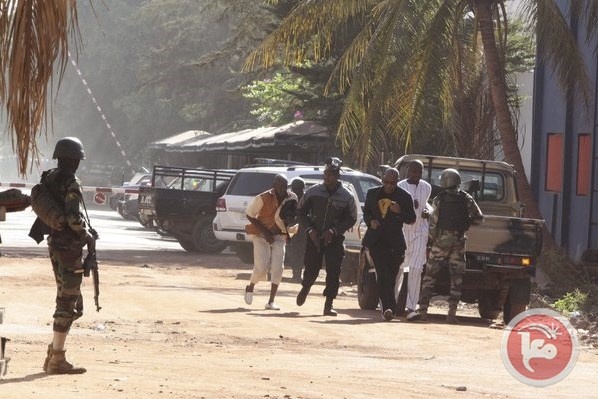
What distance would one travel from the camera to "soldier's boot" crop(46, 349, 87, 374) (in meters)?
10.4

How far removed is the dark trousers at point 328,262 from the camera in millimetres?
16984

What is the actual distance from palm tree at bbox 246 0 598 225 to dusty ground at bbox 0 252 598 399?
4141mm

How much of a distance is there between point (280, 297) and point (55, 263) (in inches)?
371

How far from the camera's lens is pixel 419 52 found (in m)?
22.7

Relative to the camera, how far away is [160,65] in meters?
64.0

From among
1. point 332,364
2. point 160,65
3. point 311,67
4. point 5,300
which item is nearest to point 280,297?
point 5,300

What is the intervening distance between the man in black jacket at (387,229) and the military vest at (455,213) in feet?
1.31

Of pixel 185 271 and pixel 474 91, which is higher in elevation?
pixel 474 91

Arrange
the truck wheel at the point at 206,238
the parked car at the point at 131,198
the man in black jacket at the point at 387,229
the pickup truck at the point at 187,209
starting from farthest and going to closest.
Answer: the parked car at the point at 131,198
the truck wheel at the point at 206,238
the pickup truck at the point at 187,209
the man in black jacket at the point at 387,229

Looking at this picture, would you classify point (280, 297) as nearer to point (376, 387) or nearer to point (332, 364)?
point (332, 364)

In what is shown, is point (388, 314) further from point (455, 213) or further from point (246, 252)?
point (246, 252)

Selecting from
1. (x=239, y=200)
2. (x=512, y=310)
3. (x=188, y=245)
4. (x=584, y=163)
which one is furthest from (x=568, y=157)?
(x=512, y=310)

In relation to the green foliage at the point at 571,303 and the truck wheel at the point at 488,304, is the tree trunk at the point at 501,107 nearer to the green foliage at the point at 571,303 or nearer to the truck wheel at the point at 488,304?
the green foliage at the point at 571,303

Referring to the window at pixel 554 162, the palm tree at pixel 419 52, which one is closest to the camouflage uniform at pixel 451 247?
the palm tree at pixel 419 52
